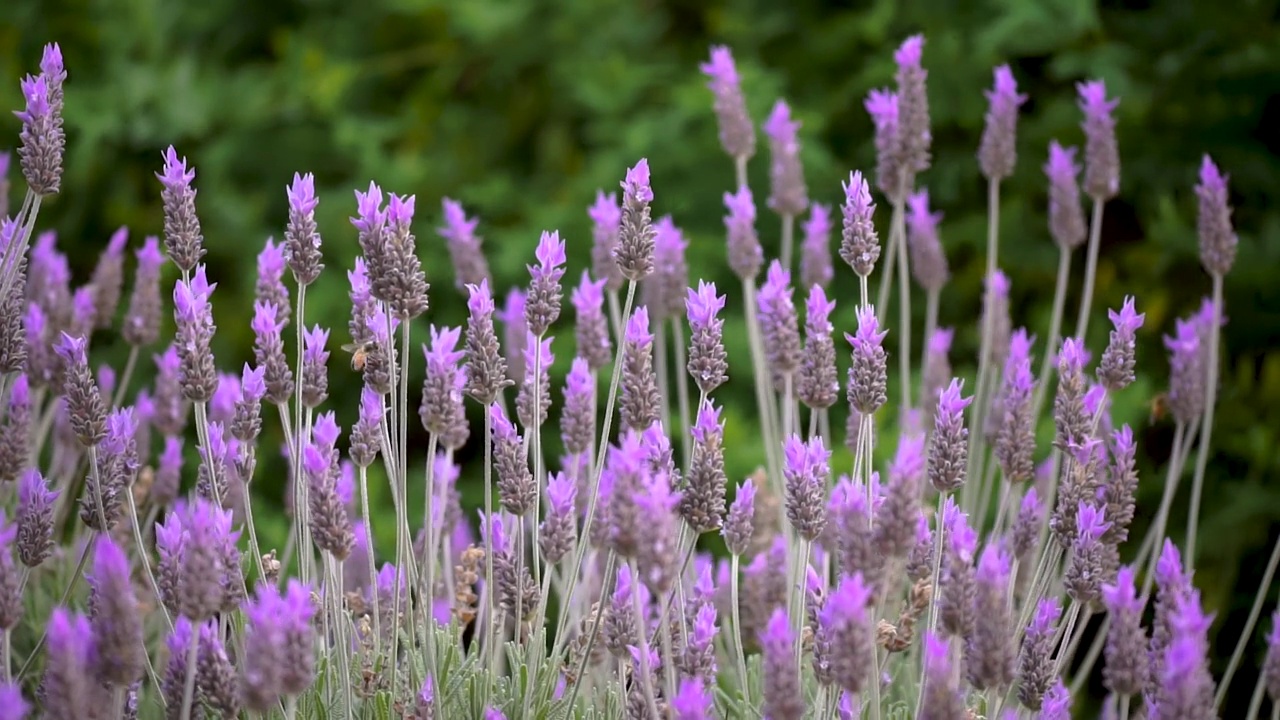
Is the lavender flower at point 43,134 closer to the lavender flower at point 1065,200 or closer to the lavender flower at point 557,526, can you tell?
the lavender flower at point 557,526

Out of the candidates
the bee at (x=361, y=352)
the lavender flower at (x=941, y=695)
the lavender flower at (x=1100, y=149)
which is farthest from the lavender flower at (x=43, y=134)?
the lavender flower at (x=1100, y=149)

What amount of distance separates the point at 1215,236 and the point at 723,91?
855 mm

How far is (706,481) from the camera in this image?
142 centimetres

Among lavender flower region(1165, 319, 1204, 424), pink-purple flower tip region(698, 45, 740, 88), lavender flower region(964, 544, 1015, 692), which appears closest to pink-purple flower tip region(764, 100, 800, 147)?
pink-purple flower tip region(698, 45, 740, 88)

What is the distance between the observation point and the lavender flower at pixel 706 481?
1415 millimetres

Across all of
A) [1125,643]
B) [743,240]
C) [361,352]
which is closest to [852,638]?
[1125,643]

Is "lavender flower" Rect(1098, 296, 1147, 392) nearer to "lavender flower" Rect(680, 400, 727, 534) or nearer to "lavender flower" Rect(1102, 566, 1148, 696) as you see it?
"lavender flower" Rect(1102, 566, 1148, 696)

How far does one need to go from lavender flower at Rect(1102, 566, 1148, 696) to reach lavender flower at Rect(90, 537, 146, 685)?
0.96 metres

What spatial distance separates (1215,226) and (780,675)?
1.27 meters

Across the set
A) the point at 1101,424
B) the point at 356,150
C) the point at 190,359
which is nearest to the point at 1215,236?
the point at 1101,424

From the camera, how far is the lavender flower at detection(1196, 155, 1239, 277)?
2.06 metres

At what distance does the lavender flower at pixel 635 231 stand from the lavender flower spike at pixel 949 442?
14.8 inches

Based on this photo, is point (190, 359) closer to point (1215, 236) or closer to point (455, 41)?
point (1215, 236)

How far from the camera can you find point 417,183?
3.50 metres
